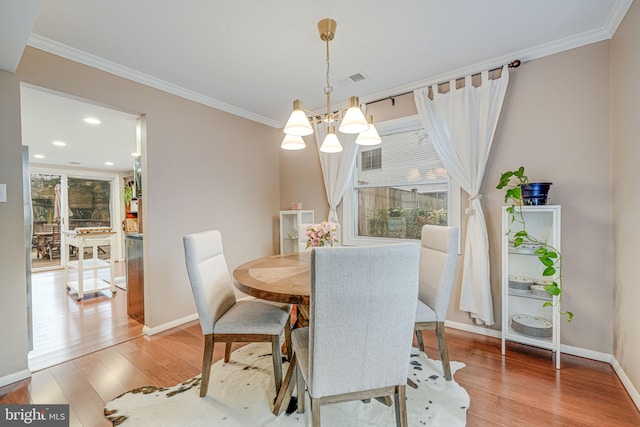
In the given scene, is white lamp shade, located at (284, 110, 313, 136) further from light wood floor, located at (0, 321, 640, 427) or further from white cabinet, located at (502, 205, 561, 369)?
light wood floor, located at (0, 321, 640, 427)

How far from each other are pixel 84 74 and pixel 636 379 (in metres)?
4.46

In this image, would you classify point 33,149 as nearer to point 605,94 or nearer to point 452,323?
point 452,323

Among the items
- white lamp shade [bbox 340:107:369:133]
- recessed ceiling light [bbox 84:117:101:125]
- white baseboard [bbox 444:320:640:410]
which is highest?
recessed ceiling light [bbox 84:117:101:125]

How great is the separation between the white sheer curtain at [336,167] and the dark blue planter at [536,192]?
1736mm

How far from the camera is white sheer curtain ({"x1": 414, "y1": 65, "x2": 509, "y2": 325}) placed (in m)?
2.44

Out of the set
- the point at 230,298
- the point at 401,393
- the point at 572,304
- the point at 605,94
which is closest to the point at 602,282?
the point at 572,304

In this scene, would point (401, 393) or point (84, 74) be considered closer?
point (401, 393)

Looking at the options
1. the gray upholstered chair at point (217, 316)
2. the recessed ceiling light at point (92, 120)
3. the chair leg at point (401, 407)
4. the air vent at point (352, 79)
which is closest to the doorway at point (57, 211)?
the recessed ceiling light at point (92, 120)

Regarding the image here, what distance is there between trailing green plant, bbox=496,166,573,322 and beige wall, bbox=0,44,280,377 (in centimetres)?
284

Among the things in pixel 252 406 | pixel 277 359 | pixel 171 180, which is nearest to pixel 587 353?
pixel 277 359

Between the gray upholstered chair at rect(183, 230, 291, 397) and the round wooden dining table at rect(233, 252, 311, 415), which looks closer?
the round wooden dining table at rect(233, 252, 311, 415)

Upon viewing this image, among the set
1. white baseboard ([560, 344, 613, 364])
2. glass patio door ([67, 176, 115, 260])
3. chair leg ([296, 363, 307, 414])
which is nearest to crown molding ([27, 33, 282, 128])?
chair leg ([296, 363, 307, 414])

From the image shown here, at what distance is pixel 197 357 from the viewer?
2.26m

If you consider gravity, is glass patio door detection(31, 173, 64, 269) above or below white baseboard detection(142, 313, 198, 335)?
above
